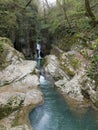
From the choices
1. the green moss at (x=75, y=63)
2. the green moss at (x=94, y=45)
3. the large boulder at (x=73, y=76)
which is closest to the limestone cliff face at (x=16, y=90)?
the large boulder at (x=73, y=76)

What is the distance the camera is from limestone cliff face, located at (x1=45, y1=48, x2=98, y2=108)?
10.7m

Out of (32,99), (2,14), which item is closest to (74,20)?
(2,14)

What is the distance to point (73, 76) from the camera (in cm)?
1245

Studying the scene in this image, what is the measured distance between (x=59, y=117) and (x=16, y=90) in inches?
120

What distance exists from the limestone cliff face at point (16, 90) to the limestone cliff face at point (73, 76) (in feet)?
4.84

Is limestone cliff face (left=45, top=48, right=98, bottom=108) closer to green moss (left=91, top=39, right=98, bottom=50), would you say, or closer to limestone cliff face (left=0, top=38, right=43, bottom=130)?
green moss (left=91, top=39, right=98, bottom=50)

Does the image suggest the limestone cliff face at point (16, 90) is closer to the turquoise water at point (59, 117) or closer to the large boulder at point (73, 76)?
the turquoise water at point (59, 117)

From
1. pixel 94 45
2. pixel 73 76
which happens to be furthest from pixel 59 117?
pixel 94 45

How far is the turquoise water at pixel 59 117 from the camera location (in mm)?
7997

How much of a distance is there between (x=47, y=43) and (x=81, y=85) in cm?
1442

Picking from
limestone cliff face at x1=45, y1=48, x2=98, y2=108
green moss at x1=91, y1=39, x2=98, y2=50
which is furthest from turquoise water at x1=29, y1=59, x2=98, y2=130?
green moss at x1=91, y1=39, x2=98, y2=50

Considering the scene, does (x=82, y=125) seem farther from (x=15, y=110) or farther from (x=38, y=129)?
(x=15, y=110)

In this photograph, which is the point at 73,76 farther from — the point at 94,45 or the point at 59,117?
the point at 59,117

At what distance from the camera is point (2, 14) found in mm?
17703
